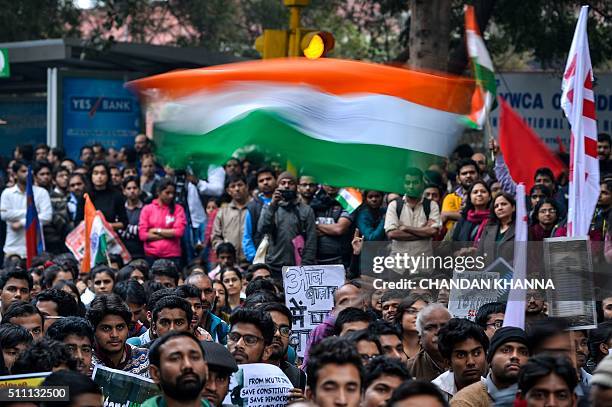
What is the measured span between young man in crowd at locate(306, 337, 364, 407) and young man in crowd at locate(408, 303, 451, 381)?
2.00 metres

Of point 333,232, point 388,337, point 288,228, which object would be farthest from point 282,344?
point 333,232

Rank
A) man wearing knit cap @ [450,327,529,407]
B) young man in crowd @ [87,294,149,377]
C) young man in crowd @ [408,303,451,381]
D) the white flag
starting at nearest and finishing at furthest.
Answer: man wearing knit cap @ [450,327,529,407] → the white flag → young man in crowd @ [408,303,451,381] → young man in crowd @ [87,294,149,377]

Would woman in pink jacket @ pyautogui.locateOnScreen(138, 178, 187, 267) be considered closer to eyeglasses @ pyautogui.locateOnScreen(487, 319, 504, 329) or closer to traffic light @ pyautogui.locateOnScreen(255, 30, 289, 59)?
traffic light @ pyautogui.locateOnScreen(255, 30, 289, 59)

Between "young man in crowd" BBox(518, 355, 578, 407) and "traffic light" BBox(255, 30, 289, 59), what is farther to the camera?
"traffic light" BBox(255, 30, 289, 59)

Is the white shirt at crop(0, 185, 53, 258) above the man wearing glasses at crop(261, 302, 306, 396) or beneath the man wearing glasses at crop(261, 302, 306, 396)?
above

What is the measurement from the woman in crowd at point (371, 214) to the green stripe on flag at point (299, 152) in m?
4.38

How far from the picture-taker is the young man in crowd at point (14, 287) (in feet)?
36.8

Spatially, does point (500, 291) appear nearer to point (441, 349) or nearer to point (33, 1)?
point (441, 349)

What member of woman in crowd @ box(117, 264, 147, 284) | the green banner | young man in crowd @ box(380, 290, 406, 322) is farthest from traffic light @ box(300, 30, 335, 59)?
the green banner

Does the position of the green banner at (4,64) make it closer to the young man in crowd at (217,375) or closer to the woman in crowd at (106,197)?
the woman in crowd at (106,197)

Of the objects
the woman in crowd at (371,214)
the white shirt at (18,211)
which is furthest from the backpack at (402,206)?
the white shirt at (18,211)

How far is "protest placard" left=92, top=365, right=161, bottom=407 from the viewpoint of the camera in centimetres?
729

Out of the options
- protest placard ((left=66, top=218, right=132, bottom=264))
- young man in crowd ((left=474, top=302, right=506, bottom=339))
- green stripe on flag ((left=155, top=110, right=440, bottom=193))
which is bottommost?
young man in crowd ((left=474, top=302, right=506, bottom=339))

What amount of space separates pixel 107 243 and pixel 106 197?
1.19 m
